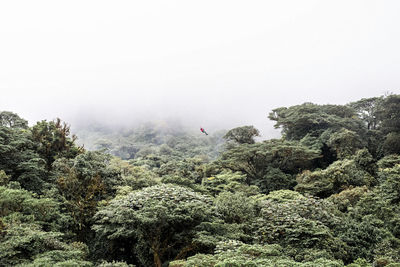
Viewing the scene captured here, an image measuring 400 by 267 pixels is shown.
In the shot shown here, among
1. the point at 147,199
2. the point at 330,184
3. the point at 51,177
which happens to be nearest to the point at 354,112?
the point at 330,184

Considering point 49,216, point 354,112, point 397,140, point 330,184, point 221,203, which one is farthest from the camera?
point 354,112

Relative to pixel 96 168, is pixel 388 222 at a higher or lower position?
lower

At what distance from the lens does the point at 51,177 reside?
1079 centimetres

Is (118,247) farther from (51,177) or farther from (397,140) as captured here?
(397,140)

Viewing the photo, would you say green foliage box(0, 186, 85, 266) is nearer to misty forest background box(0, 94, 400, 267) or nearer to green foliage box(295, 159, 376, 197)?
misty forest background box(0, 94, 400, 267)

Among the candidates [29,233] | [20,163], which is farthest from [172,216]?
[20,163]

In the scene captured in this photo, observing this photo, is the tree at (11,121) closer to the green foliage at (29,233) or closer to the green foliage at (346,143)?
the green foliage at (29,233)

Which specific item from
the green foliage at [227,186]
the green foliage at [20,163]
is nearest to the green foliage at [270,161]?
the green foliage at [227,186]

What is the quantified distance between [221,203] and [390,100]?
Answer: 55.0 feet

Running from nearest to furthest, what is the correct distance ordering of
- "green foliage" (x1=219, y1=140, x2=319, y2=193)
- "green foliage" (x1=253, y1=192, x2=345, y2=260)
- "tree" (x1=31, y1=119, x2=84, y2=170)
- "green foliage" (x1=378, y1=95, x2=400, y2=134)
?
"green foliage" (x1=253, y1=192, x2=345, y2=260) → "tree" (x1=31, y1=119, x2=84, y2=170) → "green foliage" (x1=378, y1=95, x2=400, y2=134) → "green foliage" (x1=219, y1=140, x2=319, y2=193)

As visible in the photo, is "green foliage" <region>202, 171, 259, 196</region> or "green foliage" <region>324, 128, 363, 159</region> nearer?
"green foliage" <region>202, 171, 259, 196</region>

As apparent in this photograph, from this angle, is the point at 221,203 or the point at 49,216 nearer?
the point at 49,216

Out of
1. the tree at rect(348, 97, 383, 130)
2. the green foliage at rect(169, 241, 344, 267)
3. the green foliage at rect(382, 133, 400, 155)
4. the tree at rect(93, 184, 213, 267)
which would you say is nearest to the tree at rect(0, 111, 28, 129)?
the tree at rect(93, 184, 213, 267)

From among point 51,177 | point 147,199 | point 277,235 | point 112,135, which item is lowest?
point 277,235
